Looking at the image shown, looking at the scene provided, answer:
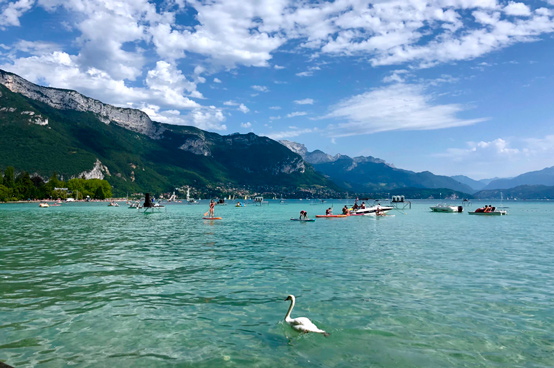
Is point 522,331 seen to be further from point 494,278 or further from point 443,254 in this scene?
point 443,254

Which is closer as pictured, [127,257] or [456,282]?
[456,282]

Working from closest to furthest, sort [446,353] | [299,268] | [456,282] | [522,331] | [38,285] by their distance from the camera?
[446,353], [522,331], [38,285], [456,282], [299,268]

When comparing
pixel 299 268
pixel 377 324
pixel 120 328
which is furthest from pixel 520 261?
pixel 120 328

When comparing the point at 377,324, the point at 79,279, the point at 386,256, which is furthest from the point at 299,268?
the point at 79,279

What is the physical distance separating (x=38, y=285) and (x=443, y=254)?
2825 cm

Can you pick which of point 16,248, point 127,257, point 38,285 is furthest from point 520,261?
point 16,248

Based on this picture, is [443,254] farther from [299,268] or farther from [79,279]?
[79,279]

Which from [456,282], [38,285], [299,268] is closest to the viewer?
[38,285]

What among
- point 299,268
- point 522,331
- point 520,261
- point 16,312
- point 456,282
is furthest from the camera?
point 520,261

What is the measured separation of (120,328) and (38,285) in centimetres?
889

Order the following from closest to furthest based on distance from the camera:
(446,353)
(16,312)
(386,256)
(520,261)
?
(446,353), (16,312), (520,261), (386,256)

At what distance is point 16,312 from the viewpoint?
14195 millimetres

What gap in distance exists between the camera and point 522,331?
Answer: 1256 cm

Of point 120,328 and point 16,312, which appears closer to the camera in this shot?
point 120,328
